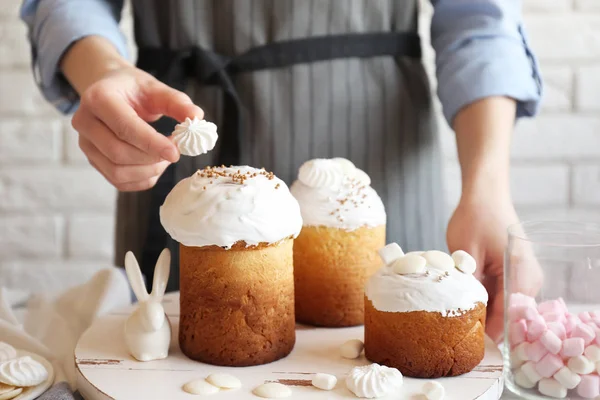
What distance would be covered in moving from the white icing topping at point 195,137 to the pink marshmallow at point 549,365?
41cm

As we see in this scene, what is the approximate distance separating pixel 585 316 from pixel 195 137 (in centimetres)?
45

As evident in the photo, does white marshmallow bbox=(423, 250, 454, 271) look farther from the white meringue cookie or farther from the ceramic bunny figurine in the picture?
the ceramic bunny figurine

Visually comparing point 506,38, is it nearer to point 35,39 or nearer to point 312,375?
point 312,375

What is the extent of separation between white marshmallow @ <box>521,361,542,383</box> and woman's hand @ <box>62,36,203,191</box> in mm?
430

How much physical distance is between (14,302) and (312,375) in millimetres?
545

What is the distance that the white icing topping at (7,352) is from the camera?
2.64 ft

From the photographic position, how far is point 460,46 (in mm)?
1142

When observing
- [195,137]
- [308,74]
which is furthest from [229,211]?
[308,74]

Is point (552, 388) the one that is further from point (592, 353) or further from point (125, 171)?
point (125, 171)

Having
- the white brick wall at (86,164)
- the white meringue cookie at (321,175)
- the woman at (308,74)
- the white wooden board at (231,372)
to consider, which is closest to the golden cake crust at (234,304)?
the white wooden board at (231,372)

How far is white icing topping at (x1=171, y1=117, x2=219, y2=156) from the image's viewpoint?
0.79 m

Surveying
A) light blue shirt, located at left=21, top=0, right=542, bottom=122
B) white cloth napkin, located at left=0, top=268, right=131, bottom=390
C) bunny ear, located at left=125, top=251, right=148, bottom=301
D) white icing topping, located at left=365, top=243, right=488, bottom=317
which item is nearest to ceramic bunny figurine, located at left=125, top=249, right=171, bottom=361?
bunny ear, located at left=125, top=251, right=148, bottom=301

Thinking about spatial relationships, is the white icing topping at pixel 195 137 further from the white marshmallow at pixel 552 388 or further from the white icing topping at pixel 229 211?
the white marshmallow at pixel 552 388

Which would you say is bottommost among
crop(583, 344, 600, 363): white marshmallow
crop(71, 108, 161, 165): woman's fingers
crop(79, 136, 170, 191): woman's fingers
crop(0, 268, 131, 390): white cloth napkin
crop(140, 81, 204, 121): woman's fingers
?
crop(0, 268, 131, 390): white cloth napkin
